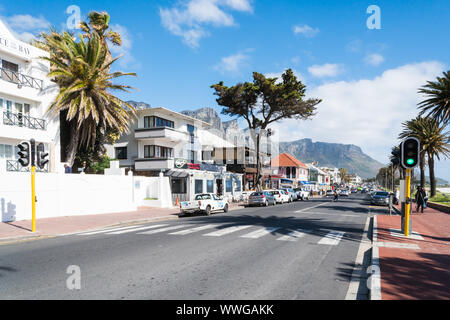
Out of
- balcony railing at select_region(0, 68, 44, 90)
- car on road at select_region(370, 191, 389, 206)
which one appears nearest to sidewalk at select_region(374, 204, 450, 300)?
car on road at select_region(370, 191, 389, 206)

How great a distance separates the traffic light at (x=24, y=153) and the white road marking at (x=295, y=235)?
1035 centimetres

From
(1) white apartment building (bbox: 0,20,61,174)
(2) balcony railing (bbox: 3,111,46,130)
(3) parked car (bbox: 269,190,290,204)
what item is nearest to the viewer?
(1) white apartment building (bbox: 0,20,61,174)

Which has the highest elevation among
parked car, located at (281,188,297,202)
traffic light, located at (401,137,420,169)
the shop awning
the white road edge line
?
traffic light, located at (401,137,420,169)

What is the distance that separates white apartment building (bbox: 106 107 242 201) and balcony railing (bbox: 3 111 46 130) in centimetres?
1027

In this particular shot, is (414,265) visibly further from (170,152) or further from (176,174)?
(170,152)

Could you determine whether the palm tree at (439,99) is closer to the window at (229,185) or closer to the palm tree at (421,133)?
the palm tree at (421,133)

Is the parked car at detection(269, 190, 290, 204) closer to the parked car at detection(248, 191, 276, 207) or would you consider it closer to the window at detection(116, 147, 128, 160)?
the parked car at detection(248, 191, 276, 207)

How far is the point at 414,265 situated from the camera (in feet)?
25.4

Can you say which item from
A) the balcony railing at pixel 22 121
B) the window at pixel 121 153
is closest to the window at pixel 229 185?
the window at pixel 121 153

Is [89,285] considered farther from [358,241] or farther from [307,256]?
[358,241]

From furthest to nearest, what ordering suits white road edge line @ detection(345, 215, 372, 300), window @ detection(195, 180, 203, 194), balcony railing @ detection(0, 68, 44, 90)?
1. window @ detection(195, 180, 203, 194)
2. balcony railing @ detection(0, 68, 44, 90)
3. white road edge line @ detection(345, 215, 372, 300)

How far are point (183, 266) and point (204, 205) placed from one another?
14793 mm

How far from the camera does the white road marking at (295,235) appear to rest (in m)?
11.7

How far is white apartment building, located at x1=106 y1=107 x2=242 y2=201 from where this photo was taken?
3183 centimetres
